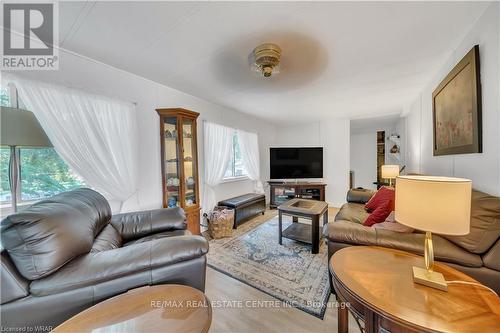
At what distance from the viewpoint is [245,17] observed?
138cm

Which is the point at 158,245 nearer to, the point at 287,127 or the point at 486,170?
the point at 486,170

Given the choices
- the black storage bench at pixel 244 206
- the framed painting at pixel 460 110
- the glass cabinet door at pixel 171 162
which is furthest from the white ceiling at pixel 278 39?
the black storage bench at pixel 244 206

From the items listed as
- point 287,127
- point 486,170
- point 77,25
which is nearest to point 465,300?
point 486,170

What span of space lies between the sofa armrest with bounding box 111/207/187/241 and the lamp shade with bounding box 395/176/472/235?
6.52 feet

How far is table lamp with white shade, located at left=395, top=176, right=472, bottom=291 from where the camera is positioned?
0.87 m

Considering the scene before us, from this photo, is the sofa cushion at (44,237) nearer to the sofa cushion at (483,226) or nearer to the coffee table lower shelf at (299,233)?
the coffee table lower shelf at (299,233)

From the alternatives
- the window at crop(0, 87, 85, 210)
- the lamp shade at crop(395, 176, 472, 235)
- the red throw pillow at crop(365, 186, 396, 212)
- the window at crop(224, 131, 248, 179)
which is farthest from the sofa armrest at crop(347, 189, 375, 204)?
the window at crop(0, 87, 85, 210)

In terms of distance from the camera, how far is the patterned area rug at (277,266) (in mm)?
1717

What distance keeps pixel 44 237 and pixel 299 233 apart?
269 cm

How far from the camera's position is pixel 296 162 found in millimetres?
4902

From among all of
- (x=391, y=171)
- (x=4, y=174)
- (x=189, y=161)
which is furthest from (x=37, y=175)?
(x=391, y=171)

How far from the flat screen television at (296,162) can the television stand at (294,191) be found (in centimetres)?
22

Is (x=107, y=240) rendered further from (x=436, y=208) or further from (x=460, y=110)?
(x=460, y=110)

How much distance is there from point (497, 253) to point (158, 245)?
2.05 m
